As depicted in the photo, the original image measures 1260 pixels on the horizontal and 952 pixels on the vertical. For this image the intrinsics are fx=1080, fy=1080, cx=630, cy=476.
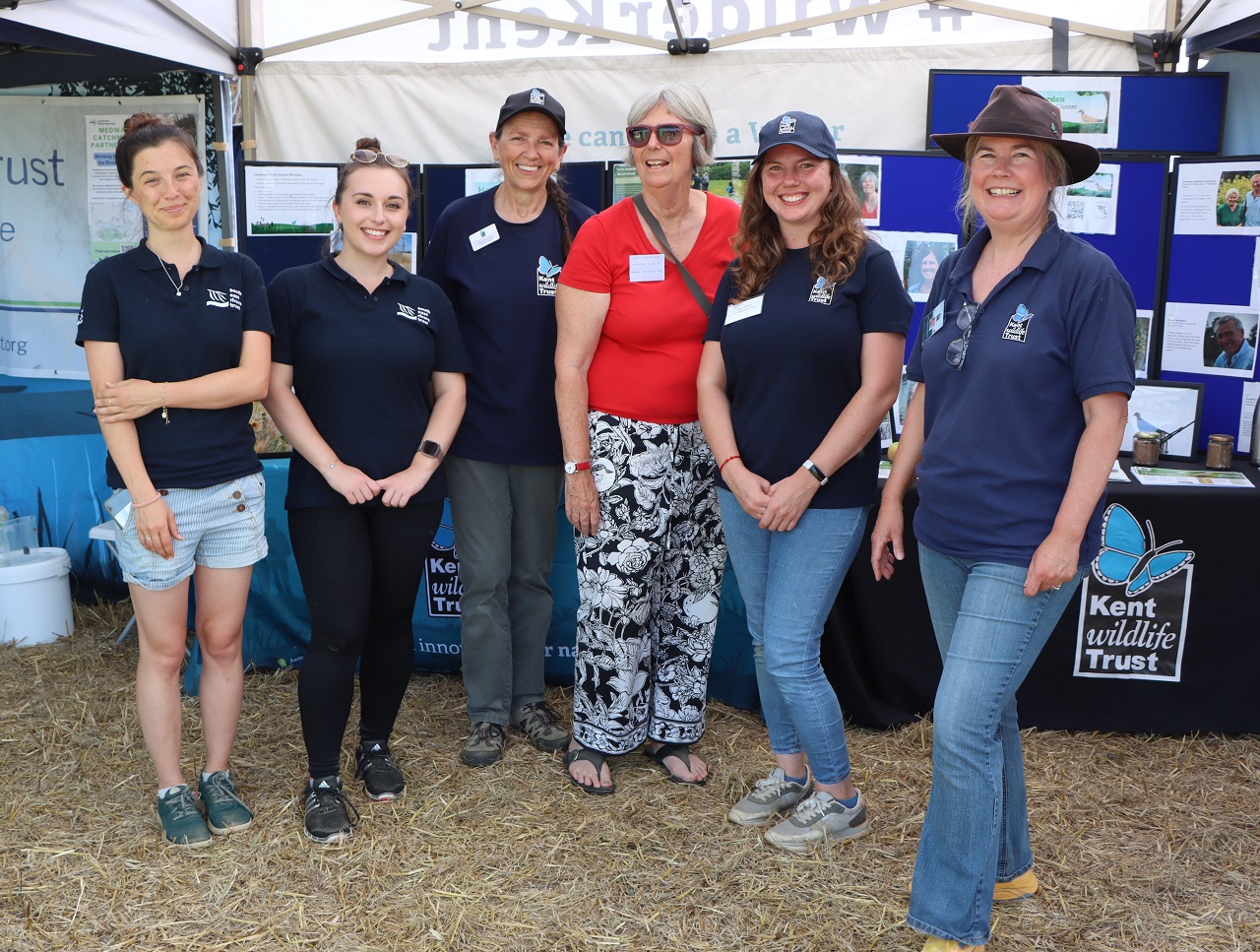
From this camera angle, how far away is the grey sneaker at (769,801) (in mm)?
2645

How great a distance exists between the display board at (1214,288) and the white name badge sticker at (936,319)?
185 centimetres

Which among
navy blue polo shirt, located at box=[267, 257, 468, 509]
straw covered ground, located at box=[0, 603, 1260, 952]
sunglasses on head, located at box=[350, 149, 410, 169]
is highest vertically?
sunglasses on head, located at box=[350, 149, 410, 169]

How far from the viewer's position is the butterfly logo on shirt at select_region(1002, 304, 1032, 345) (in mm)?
1804

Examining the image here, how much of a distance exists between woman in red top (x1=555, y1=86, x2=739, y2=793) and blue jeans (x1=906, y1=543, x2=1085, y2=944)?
0.73m

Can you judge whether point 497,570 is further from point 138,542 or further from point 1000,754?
point 1000,754

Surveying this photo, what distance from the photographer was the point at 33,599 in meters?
4.02

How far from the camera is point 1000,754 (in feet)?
6.36

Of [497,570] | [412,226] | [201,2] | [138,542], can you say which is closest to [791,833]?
[497,570]

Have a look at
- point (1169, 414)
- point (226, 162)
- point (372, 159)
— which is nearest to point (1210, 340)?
point (1169, 414)

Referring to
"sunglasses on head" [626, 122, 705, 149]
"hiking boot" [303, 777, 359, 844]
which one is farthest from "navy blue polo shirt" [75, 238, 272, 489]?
"sunglasses on head" [626, 122, 705, 149]

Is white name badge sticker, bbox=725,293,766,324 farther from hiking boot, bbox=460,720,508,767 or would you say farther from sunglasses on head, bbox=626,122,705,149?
hiking boot, bbox=460,720,508,767

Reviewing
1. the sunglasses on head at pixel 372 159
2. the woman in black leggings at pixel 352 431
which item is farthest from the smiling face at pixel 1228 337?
the sunglasses on head at pixel 372 159

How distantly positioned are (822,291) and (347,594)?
49.6 inches

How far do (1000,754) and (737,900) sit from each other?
2.40 feet
